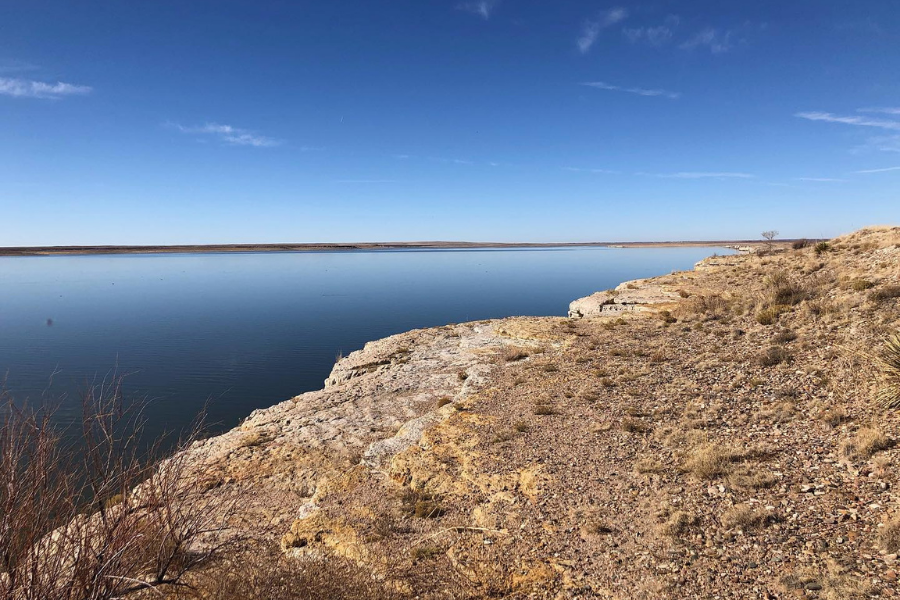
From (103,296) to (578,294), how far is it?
48.6 m

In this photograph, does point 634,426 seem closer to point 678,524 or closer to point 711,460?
point 711,460

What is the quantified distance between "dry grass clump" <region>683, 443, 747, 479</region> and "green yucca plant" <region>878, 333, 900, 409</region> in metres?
2.73

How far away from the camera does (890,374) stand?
7.91 meters

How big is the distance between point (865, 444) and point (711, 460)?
2109 millimetres

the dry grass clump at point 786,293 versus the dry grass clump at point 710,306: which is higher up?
the dry grass clump at point 786,293

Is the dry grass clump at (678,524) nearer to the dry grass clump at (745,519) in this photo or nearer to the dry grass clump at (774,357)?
the dry grass clump at (745,519)

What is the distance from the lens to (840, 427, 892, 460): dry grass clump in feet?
21.5

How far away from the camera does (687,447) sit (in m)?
7.93

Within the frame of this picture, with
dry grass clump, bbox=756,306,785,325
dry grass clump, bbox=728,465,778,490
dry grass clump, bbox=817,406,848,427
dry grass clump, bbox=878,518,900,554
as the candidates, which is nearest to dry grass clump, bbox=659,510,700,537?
dry grass clump, bbox=728,465,778,490

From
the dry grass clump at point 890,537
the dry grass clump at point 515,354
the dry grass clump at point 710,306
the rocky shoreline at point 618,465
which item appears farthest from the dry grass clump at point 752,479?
the dry grass clump at point 710,306

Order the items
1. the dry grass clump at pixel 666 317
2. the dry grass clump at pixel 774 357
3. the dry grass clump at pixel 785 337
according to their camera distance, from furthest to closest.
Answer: the dry grass clump at pixel 666 317
the dry grass clump at pixel 785 337
the dry grass clump at pixel 774 357

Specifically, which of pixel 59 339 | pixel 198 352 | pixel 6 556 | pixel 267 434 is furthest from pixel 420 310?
pixel 6 556

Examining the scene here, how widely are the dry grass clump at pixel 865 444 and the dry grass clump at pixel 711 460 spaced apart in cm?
136

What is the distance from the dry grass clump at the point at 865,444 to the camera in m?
6.56
